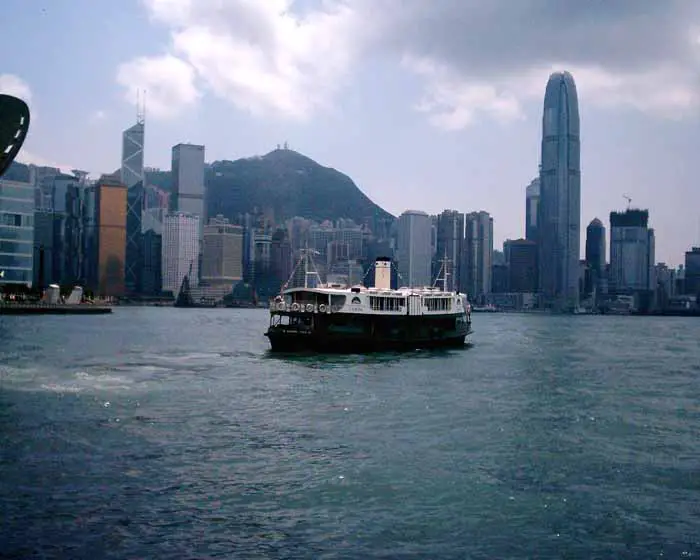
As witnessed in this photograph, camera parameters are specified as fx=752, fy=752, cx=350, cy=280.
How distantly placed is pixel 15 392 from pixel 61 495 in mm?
22054

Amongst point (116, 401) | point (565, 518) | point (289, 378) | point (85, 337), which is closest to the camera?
point (565, 518)

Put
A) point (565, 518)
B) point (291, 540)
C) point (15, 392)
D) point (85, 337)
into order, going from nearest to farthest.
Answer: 1. point (291, 540)
2. point (565, 518)
3. point (15, 392)
4. point (85, 337)

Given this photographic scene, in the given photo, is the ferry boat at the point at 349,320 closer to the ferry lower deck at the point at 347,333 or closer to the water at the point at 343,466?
the ferry lower deck at the point at 347,333

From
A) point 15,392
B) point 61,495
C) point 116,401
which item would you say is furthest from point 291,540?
point 15,392

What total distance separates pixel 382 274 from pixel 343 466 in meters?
54.7

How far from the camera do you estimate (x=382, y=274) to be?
263 feet

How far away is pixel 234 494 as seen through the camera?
2247 centimetres

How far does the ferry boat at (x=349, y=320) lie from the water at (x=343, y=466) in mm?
12164

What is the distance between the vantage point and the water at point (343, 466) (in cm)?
1903

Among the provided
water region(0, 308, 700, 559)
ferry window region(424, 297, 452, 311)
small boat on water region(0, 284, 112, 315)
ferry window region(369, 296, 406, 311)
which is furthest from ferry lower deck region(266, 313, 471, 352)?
small boat on water region(0, 284, 112, 315)

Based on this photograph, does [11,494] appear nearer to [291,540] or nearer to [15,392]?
[291,540]

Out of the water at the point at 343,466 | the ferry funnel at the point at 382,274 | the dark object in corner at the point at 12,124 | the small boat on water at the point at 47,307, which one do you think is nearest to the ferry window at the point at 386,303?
the ferry funnel at the point at 382,274

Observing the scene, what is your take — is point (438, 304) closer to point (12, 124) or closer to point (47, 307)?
point (12, 124)

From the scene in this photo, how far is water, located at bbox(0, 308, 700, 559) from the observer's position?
19.0 m
